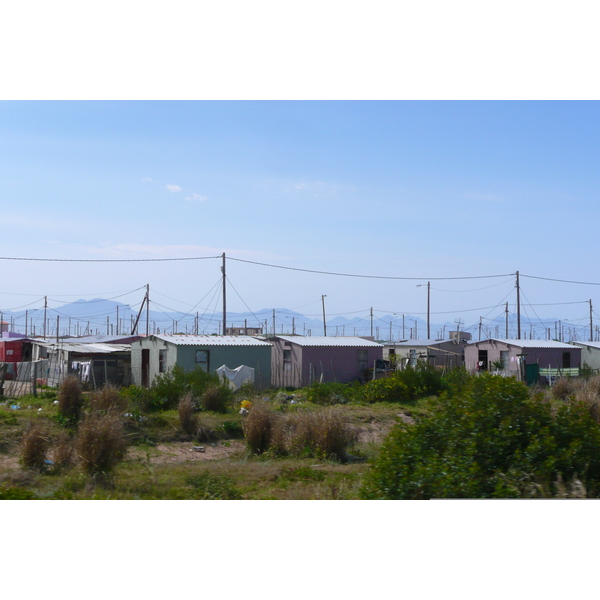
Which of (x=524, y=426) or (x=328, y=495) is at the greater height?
(x=524, y=426)

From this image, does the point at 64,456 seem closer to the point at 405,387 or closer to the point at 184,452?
the point at 184,452

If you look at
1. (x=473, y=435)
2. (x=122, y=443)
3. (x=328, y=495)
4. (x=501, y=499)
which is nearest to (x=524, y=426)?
(x=473, y=435)

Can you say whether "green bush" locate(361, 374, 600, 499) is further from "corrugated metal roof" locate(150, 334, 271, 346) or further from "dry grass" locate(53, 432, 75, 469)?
"corrugated metal roof" locate(150, 334, 271, 346)

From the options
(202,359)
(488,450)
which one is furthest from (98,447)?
(202,359)

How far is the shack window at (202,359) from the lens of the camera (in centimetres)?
2569

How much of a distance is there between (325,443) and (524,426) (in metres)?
7.08

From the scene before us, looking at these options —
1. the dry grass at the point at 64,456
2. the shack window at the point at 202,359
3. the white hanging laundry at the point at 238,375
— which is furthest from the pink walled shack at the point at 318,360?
the dry grass at the point at 64,456

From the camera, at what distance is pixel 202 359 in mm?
25812

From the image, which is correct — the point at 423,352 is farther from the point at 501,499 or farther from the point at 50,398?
the point at 501,499

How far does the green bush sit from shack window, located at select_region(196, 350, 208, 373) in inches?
751

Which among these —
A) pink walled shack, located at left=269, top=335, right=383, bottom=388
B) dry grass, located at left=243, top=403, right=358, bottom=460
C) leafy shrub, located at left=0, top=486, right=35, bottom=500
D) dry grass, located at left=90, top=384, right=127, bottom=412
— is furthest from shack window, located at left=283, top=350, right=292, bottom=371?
leafy shrub, located at left=0, top=486, right=35, bottom=500

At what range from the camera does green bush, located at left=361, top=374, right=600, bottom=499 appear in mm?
6078

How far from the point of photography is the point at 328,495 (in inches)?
338

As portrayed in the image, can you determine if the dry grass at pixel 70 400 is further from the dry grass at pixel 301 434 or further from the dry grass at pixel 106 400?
the dry grass at pixel 301 434
